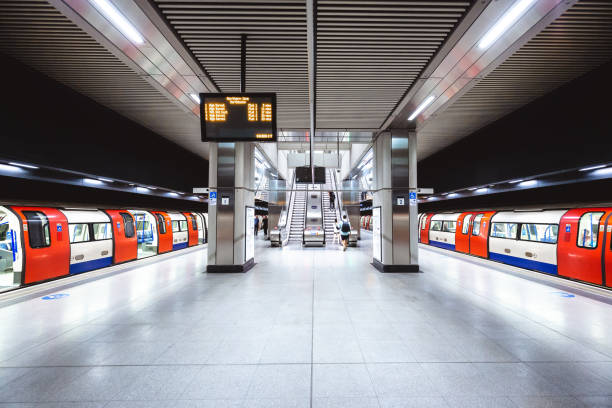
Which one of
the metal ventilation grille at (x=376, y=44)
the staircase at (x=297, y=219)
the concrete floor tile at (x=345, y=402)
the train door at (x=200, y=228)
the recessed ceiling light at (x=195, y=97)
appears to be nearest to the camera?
the concrete floor tile at (x=345, y=402)

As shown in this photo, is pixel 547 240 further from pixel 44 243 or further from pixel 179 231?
pixel 179 231

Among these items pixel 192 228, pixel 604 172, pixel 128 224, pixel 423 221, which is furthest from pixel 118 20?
pixel 423 221

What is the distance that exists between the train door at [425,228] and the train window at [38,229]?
1507 centimetres

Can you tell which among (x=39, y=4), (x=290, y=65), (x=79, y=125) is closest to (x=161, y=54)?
(x=39, y=4)

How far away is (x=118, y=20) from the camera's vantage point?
3102mm

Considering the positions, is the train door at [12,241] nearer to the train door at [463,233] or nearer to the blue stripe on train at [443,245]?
the train door at [463,233]

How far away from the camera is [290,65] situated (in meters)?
4.27

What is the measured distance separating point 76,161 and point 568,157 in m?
11.1

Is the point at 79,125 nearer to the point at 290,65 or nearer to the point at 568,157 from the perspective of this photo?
the point at 290,65

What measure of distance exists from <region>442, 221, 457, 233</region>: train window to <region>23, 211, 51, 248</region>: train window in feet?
44.3

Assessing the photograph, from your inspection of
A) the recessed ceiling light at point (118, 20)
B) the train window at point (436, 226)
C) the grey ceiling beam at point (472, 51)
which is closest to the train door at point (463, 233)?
the train window at point (436, 226)

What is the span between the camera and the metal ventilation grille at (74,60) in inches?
141

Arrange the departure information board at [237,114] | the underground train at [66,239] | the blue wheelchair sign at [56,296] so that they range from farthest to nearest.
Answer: the underground train at [66,239], the blue wheelchair sign at [56,296], the departure information board at [237,114]

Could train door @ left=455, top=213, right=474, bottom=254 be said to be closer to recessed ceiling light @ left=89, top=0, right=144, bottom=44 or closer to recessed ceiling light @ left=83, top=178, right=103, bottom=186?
recessed ceiling light @ left=89, top=0, right=144, bottom=44
